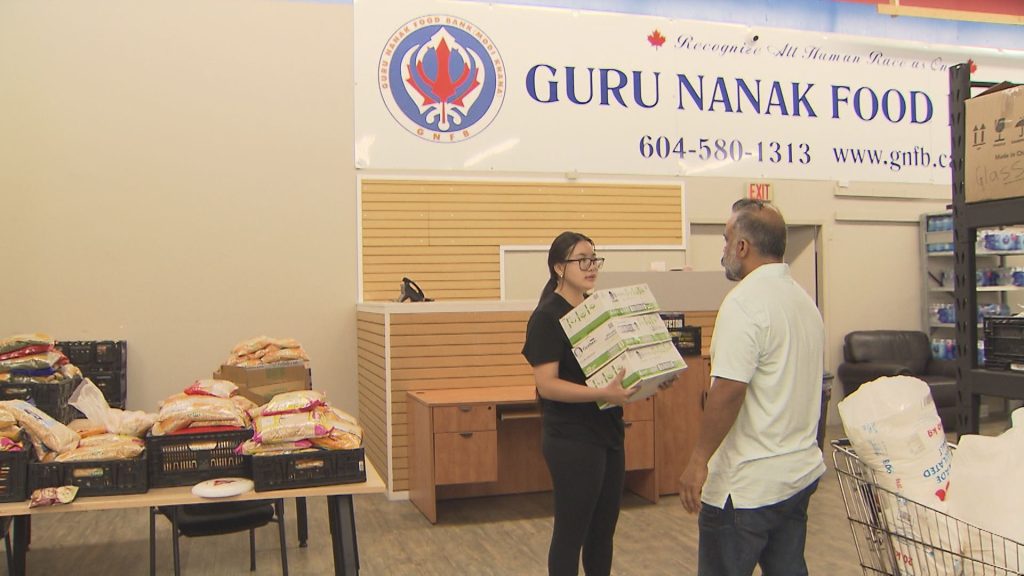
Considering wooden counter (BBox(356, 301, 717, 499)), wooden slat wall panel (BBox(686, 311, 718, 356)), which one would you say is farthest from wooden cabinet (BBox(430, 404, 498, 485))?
wooden slat wall panel (BBox(686, 311, 718, 356))

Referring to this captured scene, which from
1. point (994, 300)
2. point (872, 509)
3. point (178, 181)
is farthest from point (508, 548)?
point (994, 300)

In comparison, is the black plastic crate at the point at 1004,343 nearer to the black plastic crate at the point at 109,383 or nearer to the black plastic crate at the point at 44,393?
the black plastic crate at the point at 44,393

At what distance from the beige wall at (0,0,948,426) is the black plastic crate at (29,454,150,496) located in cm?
428

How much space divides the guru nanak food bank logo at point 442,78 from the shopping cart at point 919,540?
6225 millimetres

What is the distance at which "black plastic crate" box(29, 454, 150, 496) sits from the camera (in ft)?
9.09

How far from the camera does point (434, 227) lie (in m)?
7.50

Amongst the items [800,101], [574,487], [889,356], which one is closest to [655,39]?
[800,101]

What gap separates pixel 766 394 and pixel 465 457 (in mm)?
3197

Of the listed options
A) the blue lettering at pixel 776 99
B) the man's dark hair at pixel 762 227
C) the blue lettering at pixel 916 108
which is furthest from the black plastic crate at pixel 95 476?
the blue lettering at pixel 916 108

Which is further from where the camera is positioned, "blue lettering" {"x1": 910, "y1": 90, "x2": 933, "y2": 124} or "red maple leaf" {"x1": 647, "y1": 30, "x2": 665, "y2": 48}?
"blue lettering" {"x1": 910, "y1": 90, "x2": 933, "y2": 124}

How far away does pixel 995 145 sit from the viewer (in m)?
1.99

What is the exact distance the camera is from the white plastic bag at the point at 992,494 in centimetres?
144

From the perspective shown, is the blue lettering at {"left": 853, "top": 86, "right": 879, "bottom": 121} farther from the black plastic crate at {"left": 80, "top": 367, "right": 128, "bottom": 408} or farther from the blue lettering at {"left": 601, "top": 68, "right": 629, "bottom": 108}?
the black plastic crate at {"left": 80, "top": 367, "right": 128, "bottom": 408}

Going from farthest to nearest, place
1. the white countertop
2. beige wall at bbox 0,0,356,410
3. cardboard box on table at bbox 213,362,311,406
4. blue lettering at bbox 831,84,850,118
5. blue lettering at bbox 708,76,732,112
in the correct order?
1. blue lettering at bbox 831,84,850,118
2. blue lettering at bbox 708,76,732,112
3. beige wall at bbox 0,0,356,410
4. the white countertop
5. cardboard box on table at bbox 213,362,311,406
